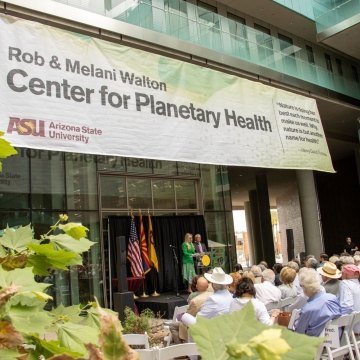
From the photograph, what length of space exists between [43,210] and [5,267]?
37.4 ft

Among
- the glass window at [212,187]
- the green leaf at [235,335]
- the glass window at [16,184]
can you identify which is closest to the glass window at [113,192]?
the glass window at [16,184]

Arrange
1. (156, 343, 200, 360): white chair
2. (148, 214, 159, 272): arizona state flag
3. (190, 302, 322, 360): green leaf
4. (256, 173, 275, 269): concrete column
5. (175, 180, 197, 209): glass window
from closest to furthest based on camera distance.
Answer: (190, 302, 322, 360): green leaf, (156, 343, 200, 360): white chair, (148, 214, 159, 272): arizona state flag, (175, 180, 197, 209): glass window, (256, 173, 275, 269): concrete column

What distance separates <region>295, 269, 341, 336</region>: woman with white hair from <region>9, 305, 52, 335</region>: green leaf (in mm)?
4556

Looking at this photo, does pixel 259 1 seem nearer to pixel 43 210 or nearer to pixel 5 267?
pixel 43 210

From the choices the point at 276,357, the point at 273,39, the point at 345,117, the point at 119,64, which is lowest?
the point at 276,357

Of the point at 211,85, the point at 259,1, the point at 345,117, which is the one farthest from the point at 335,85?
the point at 211,85

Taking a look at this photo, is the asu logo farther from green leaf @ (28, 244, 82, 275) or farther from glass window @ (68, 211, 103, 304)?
green leaf @ (28, 244, 82, 275)

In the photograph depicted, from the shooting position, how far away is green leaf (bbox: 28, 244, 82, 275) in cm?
76

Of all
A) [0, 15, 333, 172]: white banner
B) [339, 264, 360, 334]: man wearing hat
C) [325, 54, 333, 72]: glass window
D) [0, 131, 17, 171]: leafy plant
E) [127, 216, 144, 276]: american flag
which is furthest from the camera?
[325, 54, 333, 72]: glass window

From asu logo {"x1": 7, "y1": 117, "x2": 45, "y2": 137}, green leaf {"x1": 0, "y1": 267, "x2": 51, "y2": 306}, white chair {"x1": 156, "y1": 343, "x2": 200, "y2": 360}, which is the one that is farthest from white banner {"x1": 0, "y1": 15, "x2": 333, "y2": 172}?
green leaf {"x1": 0, "y1": 267, "x2": 51, "y2": 306}

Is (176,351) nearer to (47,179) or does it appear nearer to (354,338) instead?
(354,338)

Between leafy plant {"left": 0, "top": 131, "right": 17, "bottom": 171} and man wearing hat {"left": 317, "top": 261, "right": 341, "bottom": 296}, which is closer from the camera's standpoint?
leafy plant {"left": 0, "top": 131, "right": 17, "bottom": 171}

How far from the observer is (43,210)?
457 inches

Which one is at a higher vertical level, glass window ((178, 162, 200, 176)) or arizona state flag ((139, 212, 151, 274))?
glass window ((178, 162, 200, 176))
